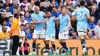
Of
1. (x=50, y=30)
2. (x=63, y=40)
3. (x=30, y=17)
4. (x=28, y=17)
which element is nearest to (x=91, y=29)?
(x=63, y=40)

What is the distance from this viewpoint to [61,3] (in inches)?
665

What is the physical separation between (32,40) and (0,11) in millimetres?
2526

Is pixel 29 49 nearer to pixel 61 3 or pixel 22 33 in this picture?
pixel 22 33

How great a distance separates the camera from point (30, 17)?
16.0 m

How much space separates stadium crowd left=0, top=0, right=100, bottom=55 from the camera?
14539 mm

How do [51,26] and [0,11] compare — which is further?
[0,11]

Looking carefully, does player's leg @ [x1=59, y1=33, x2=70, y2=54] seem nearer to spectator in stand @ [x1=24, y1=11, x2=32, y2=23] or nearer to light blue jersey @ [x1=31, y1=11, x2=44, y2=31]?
light blue jersey @ [x1=31, y1=11, x2=44, y2=31]

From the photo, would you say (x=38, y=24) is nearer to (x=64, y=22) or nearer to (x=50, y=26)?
(x=50, y=26)

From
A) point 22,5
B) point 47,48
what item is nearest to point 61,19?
point 47,48

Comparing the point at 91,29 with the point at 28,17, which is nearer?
the point at 91,29

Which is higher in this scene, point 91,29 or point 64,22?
point 64,22

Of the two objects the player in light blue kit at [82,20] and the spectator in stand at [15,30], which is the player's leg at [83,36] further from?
the spectator in stand at [15,30]

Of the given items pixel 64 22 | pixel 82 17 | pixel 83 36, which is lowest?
pixel 83 36

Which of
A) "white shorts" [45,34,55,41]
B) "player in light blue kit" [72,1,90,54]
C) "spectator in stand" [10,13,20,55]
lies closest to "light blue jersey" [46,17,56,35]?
"white shorts" [45,34,55,41]
